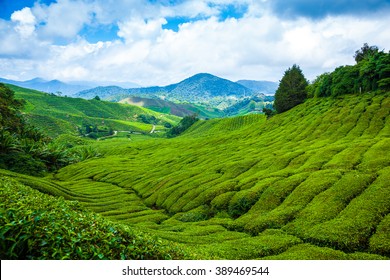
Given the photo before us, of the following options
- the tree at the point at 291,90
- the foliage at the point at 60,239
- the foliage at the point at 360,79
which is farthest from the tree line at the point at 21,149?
the foliage at the point at 360,79

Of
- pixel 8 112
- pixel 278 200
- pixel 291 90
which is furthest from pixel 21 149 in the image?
pixel 291 90

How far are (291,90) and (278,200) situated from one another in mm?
87956

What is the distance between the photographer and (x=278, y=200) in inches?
1186

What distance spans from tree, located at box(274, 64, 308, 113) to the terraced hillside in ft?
135

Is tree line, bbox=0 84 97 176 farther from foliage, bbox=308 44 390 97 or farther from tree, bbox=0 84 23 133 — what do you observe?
foliage, bbox=308 44 390 97

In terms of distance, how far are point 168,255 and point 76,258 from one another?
155 inches

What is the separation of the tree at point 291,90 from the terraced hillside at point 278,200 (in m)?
41.1

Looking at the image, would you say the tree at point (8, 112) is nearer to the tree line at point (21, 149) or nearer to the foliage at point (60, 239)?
the tree line at point (21, 149)

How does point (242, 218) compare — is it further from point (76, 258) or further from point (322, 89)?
point (322, 89)

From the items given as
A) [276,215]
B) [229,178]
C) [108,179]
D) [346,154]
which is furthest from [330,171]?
[108,179]

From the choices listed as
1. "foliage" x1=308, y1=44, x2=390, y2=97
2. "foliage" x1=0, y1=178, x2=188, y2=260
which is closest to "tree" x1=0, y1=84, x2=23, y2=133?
"foliage" x1=0, y1=178, x2=188, y2=260

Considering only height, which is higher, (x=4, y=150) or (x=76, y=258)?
(x=4, y=150)

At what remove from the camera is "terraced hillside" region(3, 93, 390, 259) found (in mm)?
19938

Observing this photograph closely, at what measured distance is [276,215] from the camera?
86.2ft
